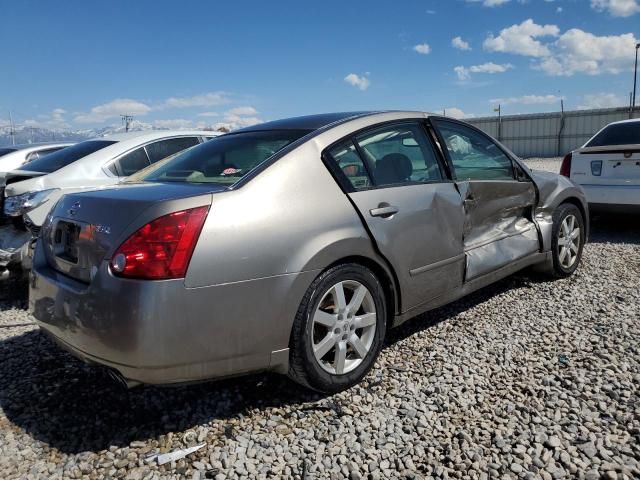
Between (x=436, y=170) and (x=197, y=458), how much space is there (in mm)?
2262

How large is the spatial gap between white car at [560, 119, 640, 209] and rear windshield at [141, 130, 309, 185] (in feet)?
15.7

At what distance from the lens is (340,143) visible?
290cm

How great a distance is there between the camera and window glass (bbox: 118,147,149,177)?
5.38 m

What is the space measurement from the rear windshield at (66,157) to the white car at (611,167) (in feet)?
18.7

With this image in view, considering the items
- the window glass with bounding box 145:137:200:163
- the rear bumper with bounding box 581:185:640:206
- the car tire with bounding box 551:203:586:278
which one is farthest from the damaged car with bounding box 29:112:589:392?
the rear bumper with bounding box 581:185:640:206

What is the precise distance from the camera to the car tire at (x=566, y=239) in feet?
14.5

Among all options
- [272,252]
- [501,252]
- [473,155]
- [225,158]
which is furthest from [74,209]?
[501,252]

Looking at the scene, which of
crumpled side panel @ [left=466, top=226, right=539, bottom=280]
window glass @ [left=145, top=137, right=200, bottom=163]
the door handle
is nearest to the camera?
the door handle

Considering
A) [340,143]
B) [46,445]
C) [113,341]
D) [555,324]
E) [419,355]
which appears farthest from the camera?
[555,324]

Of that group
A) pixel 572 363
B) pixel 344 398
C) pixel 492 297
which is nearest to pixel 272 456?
pixel 344 398

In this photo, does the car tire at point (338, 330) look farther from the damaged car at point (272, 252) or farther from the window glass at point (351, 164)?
the window glass at point (351, 164)

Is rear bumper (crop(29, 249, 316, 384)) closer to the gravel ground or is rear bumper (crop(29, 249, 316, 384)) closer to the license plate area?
the license plate area

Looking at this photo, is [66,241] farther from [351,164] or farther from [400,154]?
[400,154]

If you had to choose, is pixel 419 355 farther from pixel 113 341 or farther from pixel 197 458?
pixel 113 341
